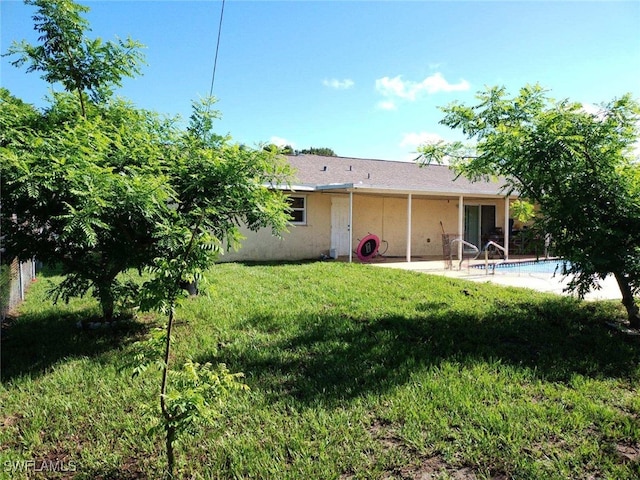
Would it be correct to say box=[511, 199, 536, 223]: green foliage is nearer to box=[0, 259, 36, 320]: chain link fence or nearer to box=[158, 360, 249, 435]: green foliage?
box=[158, 360, 249, 435]: green foliage

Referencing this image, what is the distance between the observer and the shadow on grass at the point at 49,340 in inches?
173

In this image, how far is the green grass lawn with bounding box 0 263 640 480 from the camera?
264 cm

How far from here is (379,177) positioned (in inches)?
653

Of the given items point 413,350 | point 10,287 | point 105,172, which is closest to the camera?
point 105,172

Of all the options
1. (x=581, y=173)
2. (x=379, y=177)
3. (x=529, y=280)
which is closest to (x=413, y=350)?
(x=581, y=173)

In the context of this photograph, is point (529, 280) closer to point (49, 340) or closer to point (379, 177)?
point (379, 177)

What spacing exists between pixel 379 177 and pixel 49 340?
44.1ft

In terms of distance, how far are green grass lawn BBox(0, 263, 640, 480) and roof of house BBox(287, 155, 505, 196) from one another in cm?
804

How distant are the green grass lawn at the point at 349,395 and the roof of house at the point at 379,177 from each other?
804 centimetres

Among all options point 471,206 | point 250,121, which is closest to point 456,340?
point 250,121

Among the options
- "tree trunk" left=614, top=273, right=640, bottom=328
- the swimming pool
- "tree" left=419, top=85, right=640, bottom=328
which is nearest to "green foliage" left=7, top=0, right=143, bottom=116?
"tree" left=419, top=85, right=640, bottom=328

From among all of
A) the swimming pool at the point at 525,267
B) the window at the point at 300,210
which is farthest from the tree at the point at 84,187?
the swimming pool at the point at 525,267

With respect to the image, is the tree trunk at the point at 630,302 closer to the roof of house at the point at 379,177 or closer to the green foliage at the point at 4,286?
the roof of house at the point at 379,177

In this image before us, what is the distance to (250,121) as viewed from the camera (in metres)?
9.48
